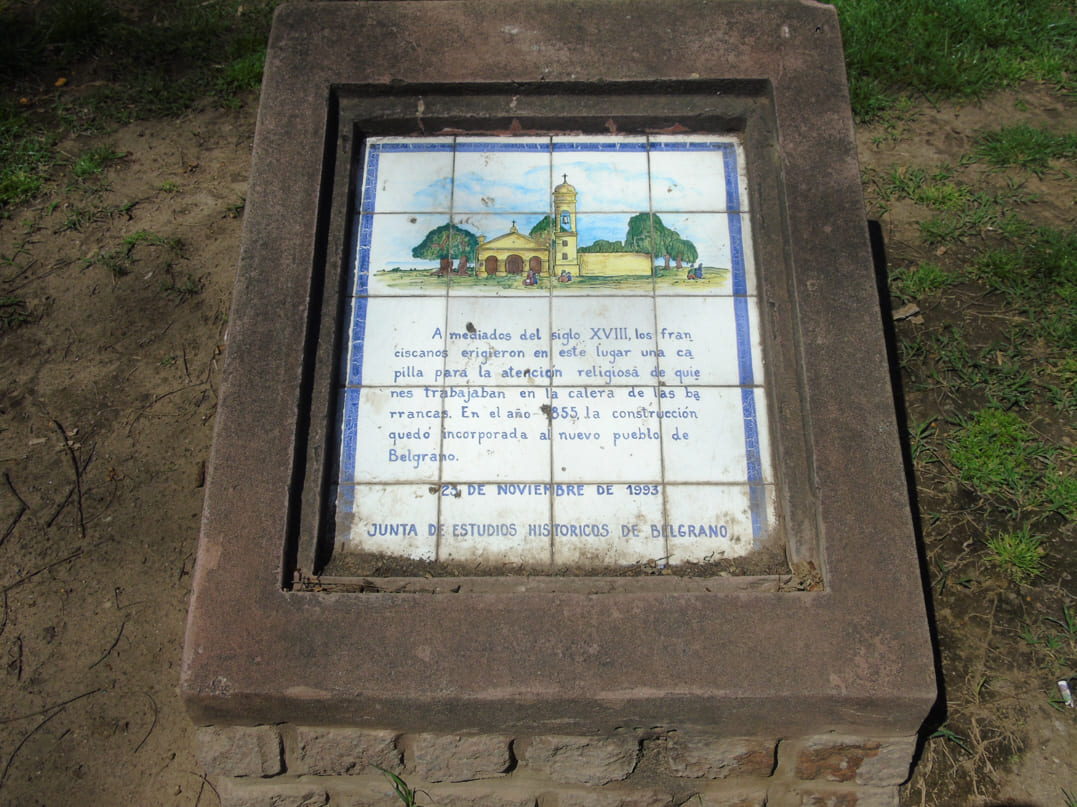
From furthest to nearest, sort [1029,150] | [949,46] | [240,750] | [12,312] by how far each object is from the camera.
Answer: [949,46]
[1029,150]
[12,312]
[240,750]

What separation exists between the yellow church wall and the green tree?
1.10 ft

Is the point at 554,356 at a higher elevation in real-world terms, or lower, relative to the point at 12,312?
lower

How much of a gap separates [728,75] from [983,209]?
178 cm

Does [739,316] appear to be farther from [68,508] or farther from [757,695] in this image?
[68,508]

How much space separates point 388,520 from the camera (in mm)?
2086

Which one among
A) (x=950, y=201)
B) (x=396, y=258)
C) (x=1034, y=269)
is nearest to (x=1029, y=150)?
(x=950, y=201)

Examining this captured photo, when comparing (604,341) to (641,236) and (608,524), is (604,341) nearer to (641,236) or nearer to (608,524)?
(641,236)

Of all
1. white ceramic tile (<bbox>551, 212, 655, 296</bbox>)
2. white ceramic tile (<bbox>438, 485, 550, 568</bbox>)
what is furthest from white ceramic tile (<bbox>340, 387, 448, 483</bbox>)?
white ceramic tile (<bbox>551, 212, 655, 296</bbox>)

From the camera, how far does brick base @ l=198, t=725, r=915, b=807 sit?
196 centimetres

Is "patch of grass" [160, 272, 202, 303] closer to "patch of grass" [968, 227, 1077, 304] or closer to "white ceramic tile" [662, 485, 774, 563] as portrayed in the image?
"white ceramic tile" [662, 485, 774, 563]

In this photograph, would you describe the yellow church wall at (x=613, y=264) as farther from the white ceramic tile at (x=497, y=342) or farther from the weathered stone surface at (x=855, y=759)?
the weathered stone surface at (x=855, y=759)

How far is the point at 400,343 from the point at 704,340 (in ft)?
2.90

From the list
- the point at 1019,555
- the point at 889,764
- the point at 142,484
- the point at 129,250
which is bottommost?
the point at 889,764

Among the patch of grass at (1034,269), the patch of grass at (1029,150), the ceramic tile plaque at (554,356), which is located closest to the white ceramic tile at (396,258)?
the ceramic tile plaque at (554,356)
